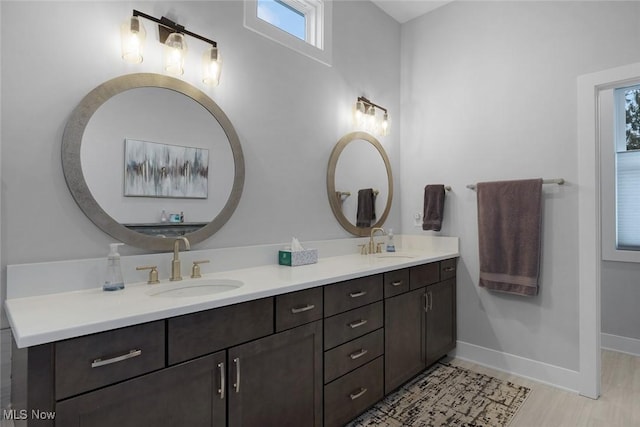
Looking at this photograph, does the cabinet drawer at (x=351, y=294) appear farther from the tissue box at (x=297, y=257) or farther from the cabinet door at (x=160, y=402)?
the cabinet door at (x=160, y=402)

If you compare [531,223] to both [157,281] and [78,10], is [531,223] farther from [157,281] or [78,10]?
[78,10]

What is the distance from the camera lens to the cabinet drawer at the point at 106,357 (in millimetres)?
981

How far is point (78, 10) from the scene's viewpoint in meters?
1.48

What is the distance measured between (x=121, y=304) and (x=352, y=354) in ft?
3.89

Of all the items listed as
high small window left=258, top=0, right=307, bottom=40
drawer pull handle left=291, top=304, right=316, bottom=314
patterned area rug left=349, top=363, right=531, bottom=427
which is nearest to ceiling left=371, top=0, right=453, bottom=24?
high small window left=258, top=0, right=307, bottom=40

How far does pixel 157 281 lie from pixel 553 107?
2.79 m

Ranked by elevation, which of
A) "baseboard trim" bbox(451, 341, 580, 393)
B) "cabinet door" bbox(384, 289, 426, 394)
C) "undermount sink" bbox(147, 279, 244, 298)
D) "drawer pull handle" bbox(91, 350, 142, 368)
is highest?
"undermount sink" bbox(147, 279, 244, 298)

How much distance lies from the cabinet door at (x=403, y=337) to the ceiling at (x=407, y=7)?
8.11 ft

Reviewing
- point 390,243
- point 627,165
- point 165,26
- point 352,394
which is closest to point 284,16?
point 165,26

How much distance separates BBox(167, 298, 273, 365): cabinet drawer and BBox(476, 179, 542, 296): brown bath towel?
1.92 m

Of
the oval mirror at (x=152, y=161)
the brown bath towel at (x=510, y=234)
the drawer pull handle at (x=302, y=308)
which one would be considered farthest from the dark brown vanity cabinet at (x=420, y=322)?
the oval mirror at (x=152, y=161)

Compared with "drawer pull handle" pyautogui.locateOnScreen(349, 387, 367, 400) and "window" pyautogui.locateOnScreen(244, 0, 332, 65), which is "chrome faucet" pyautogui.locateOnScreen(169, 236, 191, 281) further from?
"window" pyautogui.locateOnScreen(244, 0, 332, 65)

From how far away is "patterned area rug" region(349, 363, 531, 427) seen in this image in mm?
1979

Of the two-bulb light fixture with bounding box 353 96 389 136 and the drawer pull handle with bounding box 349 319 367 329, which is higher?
the two-bulb light fixture with bounding box 353 96 389 136
